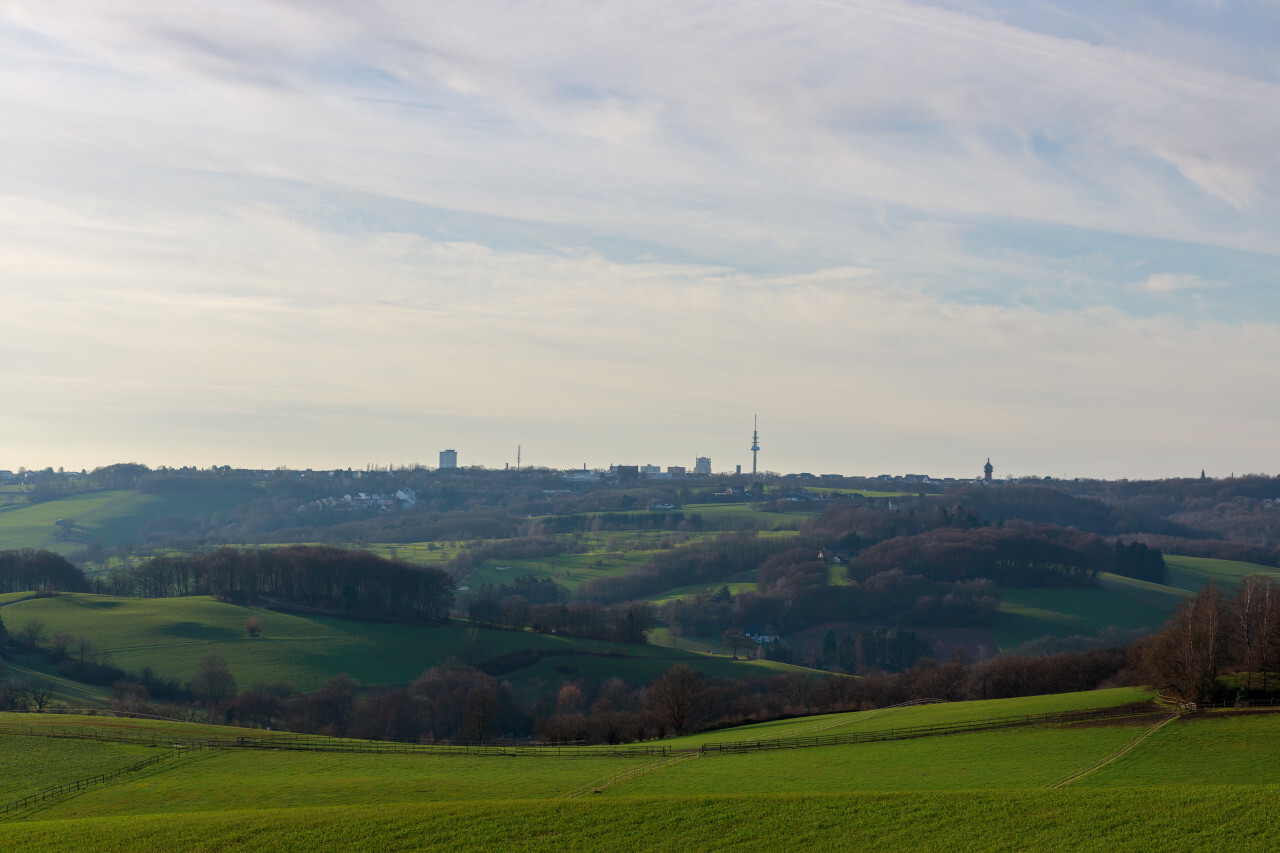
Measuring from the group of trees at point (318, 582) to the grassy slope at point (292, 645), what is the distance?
12.2 meters

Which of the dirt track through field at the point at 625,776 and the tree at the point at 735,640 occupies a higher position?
the dirt track through field at the point at 625,776

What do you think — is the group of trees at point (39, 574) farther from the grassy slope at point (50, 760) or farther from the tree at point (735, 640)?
the grassy slope at point (50, 760)

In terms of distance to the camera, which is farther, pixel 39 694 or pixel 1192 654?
pixel 39 694

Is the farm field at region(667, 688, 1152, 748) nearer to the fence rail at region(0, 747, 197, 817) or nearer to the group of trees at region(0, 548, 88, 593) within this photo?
the fence rail at region(0, 747, 197, 817)

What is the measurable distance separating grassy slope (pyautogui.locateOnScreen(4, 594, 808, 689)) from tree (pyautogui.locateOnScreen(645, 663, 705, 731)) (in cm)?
3392

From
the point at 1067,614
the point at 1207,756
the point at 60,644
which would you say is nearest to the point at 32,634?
the point at 60,644

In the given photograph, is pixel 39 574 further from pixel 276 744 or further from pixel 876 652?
pixel 876 652

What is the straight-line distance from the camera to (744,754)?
52938 millimetres

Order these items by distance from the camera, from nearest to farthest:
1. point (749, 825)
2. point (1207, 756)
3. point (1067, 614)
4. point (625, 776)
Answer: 1. point (749, 825)
2. point (1207, 756)
3. point (625, 776)
4. point (1067, 614)

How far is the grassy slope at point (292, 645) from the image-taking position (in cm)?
11050

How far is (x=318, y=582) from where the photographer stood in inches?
6112

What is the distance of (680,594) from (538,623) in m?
63.1

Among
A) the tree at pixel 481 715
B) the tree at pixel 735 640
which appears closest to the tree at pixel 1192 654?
the tree at pixel 481 715

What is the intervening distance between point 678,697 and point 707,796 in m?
42.0
